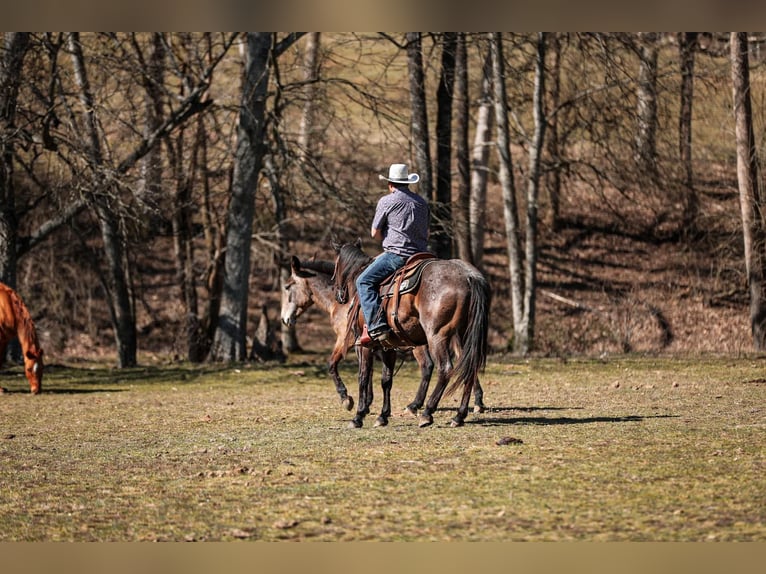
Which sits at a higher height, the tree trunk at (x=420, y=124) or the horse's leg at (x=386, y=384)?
the tree trunk at (x=420, y=124)

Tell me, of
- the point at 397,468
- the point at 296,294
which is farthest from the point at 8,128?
the point at 397,468

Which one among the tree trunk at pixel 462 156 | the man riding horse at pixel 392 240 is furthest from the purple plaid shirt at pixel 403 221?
the tree trunk at pixel 462 156

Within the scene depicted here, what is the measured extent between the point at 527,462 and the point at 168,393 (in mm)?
10509

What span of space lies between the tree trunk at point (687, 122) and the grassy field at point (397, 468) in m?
13.0

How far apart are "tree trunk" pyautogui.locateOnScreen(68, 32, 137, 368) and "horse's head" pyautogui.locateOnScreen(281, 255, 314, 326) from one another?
6120mm

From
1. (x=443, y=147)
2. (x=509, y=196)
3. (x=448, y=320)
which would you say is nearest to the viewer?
(x=448, y=320)

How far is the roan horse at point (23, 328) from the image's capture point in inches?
746

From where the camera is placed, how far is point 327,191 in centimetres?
2344

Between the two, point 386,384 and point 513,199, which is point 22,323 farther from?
point 513,199

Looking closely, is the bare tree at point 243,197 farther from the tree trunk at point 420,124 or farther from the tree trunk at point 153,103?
the tree trunk at point 420,124

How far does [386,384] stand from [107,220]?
11321 mm

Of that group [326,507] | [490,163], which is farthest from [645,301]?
[326,507]

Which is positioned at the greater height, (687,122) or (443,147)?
(687,122)

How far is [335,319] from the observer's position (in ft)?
49.1
